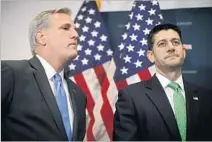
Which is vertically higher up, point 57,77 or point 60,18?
point 60,18

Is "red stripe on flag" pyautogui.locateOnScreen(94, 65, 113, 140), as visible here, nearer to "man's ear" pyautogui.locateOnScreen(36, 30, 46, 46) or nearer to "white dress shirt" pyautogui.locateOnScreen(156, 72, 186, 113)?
"white dress shirt" pyautogui.locateOnScreen(156, 72, 186, 113)

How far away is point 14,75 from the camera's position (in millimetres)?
1171

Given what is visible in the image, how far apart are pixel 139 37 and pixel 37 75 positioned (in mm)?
567

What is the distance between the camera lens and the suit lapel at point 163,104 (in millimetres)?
1284

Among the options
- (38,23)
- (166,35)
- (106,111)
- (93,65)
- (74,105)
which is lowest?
(106,111)

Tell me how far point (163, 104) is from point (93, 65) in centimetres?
42

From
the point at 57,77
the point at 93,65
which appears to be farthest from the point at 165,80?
the point at 57,77

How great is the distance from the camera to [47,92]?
121 centimetres

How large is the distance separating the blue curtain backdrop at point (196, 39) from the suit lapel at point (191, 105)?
0.15 ft

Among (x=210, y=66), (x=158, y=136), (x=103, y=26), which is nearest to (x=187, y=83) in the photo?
(x=210, y=66)

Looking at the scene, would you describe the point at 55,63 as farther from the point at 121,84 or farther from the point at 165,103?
the point at 165,103

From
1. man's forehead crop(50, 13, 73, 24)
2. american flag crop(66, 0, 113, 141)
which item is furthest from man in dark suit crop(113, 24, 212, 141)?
man's forehead crop(50, 13, 73, 24)

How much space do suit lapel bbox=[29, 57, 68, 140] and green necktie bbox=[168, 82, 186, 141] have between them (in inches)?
19.4

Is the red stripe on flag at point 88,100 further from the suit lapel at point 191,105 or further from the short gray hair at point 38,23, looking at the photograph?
the suit lapel at point 191,105
